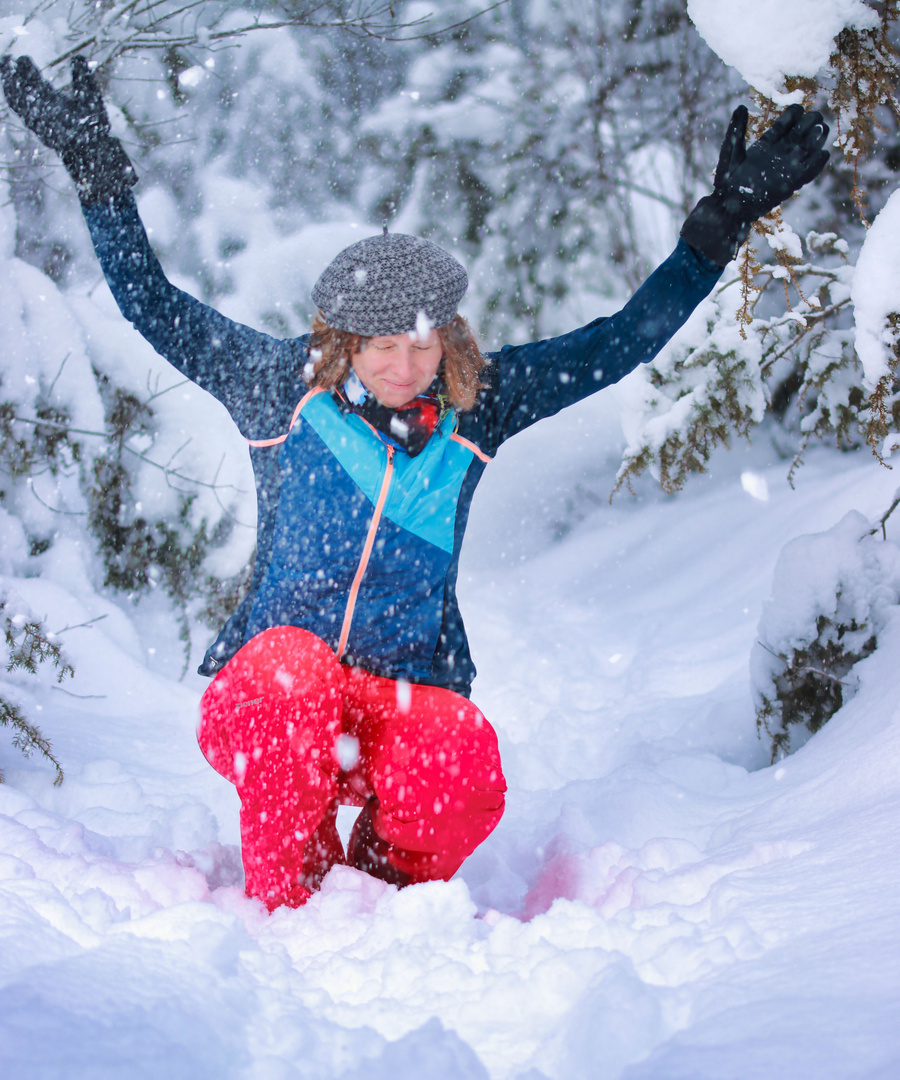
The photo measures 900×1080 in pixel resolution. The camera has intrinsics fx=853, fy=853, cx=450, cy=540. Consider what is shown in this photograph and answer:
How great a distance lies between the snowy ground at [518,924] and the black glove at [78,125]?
1443 millimetres

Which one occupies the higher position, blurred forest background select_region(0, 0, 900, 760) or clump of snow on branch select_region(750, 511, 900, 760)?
blurred forest background select_region(0, 0, 900, 760)

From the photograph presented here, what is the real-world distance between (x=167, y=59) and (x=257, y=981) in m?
6.19

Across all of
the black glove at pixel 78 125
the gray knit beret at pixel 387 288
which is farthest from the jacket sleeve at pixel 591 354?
the black glove at pixel 78 125

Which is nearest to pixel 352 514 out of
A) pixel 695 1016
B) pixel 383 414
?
pixel 383 414

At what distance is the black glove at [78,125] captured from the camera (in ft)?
6.35

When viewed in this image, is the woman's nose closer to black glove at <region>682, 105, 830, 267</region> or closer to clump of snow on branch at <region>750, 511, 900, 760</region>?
black glove at <region>682, 105, 830, 267</region>

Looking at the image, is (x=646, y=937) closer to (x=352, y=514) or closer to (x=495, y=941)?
(x=495, y=941)

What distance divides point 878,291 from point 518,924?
1.59 meters

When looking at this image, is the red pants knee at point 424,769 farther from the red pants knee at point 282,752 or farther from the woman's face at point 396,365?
the woman's face at point 396,365

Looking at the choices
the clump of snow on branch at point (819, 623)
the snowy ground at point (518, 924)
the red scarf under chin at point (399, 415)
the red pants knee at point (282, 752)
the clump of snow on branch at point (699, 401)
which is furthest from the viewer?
the clump of snow on branch at point (699, 401)

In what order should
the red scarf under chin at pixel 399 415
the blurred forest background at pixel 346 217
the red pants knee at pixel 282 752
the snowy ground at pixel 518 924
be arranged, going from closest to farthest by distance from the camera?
the snowy ground at pixel 518 924 < the red pants knee at pixel 282 752 < the red scarf under chin at pixel 399 415 < the blurred forest background at pixel 346 217

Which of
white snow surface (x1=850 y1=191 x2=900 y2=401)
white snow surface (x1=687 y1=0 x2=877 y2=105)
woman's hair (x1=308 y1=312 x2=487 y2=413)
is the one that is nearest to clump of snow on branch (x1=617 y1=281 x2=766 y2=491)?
white snow surface (x1=850 y1=191 x2=900 y2=401)

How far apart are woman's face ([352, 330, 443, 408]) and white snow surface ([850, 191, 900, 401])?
3.31 ft

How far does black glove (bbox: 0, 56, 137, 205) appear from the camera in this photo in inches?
76.2
